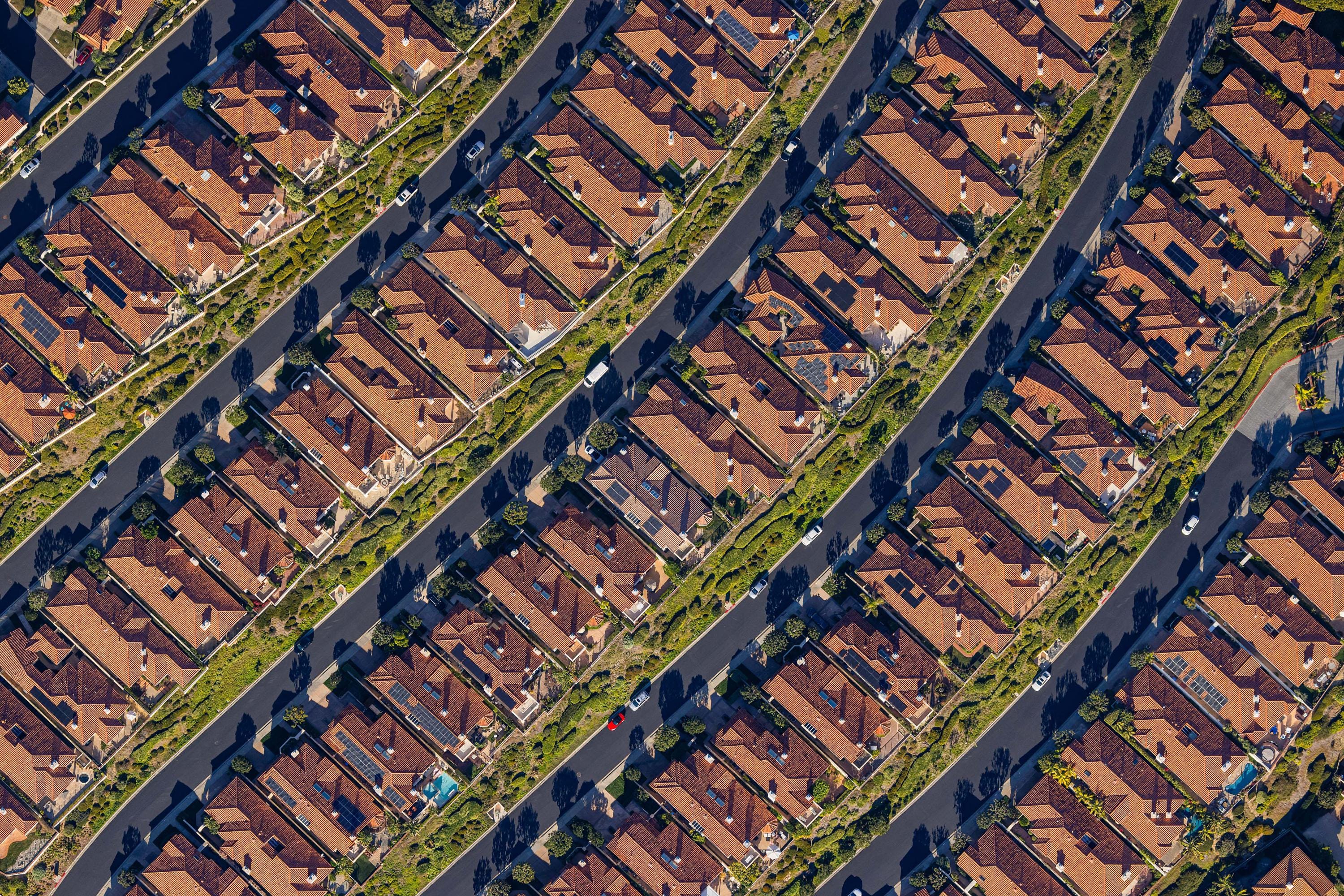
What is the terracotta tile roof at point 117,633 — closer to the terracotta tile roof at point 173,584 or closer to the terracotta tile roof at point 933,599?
the terracotta tile roof at point 173,584

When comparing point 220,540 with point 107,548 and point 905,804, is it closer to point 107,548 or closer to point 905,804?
point 107,548

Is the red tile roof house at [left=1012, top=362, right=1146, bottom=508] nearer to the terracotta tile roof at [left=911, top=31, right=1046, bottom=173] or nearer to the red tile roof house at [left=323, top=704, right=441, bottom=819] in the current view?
the terracotta tile roof at [left=911, top=31, right=1046, bottom=173]

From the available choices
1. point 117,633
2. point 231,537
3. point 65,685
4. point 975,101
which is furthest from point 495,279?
point 65,685

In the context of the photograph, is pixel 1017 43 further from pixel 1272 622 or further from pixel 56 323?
pixel 56 323

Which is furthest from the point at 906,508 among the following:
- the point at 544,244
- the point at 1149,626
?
the point at 544,244

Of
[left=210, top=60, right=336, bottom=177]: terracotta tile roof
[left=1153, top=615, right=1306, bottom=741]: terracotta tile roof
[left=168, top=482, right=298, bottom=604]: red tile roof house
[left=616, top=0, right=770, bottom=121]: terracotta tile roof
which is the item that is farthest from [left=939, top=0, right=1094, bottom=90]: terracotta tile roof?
[left=168, top=482, right=298, bottom=604]: red tile roof house

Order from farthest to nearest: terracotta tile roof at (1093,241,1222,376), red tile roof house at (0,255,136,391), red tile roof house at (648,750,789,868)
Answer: terracotta tile roof at (1093,241,1222,376) → red tile roof house at (648,750,789,868) → red tile roof house at (0,255,136,391)
